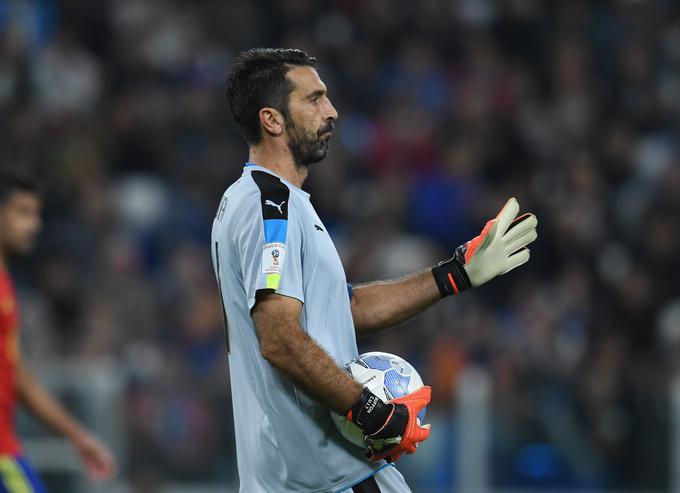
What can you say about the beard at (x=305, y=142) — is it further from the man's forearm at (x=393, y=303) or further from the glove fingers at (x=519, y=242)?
the glove fingers at (x=519, y=242)

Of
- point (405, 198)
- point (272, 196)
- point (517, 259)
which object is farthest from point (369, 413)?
point (405, 198)

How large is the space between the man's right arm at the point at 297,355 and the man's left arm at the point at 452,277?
2.42ft

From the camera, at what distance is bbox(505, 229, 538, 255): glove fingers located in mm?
4820

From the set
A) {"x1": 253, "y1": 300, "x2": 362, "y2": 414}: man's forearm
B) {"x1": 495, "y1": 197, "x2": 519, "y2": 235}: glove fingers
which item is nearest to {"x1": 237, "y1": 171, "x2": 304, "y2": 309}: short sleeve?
{"x1": 253, "y1": 300, "x2": 362, "y2": 414}: man's forearm

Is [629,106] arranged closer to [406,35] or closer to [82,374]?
[406,35]

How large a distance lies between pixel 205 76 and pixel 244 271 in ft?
28.7

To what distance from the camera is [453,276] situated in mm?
4789

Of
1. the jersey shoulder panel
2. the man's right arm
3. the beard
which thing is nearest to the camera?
the man's right arm

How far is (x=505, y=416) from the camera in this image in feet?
31.2

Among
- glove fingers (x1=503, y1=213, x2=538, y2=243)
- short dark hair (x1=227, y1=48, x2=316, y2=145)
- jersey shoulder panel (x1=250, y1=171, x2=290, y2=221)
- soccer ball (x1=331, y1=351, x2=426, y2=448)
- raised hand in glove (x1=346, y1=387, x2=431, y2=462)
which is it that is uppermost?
short dark hair (x1=227, y1=48, x2=316, y2=145)

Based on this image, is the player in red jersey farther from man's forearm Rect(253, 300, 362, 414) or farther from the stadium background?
the stadium background

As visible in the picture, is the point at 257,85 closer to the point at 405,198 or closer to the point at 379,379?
the point at 379,379

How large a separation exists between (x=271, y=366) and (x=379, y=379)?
375mm

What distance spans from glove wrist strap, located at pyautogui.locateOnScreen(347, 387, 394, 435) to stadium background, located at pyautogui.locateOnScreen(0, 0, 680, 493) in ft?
17.6
